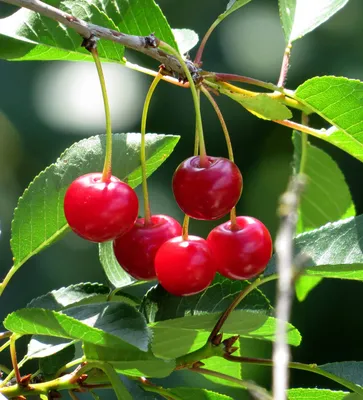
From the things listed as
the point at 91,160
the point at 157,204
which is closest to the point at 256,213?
the point at 157,204

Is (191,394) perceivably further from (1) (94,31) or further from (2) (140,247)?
(1) (94,31)

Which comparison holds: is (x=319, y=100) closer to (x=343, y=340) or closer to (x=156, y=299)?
(x=156, y=299)

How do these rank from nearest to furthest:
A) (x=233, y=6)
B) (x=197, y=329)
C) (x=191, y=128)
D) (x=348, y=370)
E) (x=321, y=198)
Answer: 1. (x=197, y=329)
2. (x=348, y=370)
3. (x=233, y=6)
4. (x=321, y=198)
5. (x=191, y=128)

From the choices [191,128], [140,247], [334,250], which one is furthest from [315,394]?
[191,128]

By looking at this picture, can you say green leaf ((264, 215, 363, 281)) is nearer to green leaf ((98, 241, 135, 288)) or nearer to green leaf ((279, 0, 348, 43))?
green leaf ((98, 241, 135, 288))

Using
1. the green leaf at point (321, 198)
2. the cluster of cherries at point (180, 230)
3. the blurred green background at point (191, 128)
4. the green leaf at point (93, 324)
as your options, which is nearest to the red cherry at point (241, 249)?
the cluster of cherries at point (180, 230)

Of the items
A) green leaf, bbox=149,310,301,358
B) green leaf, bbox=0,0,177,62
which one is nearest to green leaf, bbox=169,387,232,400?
green leaf, bbox=149,310,301,358
